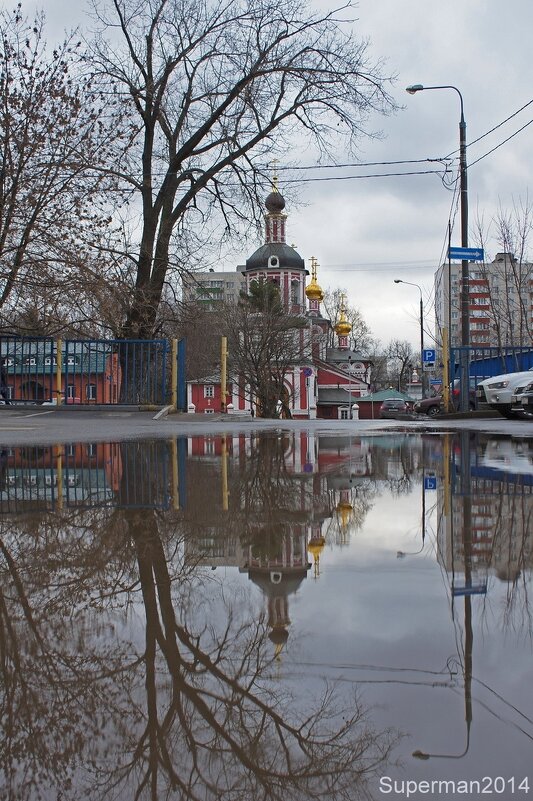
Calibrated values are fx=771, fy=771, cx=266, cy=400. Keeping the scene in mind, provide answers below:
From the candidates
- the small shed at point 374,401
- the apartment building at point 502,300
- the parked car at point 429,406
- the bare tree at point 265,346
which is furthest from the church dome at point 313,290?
the parked car at point 429,406

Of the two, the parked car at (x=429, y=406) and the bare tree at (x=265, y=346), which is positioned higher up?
the bare tree at (x=265, y=346)

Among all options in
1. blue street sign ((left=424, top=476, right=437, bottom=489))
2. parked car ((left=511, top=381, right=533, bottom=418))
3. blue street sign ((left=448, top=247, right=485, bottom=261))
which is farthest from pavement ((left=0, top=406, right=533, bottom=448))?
blue street sign ((left=424, top=476, right=437, bottom=489))

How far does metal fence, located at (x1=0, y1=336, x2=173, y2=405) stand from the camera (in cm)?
1889

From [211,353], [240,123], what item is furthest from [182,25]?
[211,353]

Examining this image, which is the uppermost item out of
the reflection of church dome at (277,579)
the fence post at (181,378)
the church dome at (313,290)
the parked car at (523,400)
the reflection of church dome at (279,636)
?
the church dome at (313,290)

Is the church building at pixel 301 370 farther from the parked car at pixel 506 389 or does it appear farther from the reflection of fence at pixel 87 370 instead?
the parked car at pixel 506 389

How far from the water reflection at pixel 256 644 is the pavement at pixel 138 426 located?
687 centimetres

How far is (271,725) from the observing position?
1785mm

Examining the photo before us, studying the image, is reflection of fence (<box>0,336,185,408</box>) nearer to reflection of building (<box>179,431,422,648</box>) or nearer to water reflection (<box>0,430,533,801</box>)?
reflection of building (<box>179,431,422,648</box>)

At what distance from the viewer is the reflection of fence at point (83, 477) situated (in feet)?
16.2

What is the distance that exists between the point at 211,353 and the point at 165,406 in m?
34.7

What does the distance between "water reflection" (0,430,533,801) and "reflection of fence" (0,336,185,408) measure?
48.1 feet

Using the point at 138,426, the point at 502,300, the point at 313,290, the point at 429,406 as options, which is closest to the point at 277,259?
the point at 313,290

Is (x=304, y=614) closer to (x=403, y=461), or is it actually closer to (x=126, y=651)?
(x=126, y=651)
